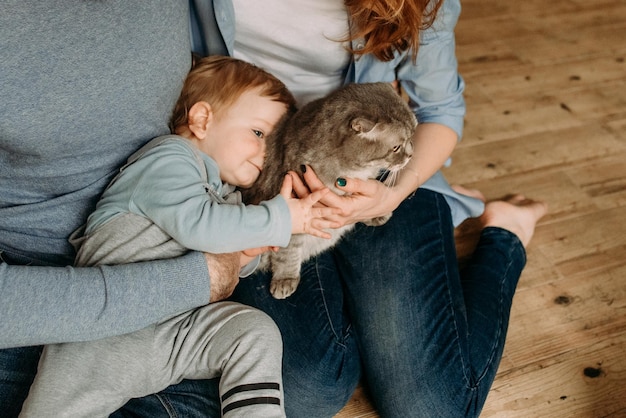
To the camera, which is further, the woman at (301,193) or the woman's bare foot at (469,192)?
the woman's bare foot at (469,192)

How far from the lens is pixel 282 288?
5.04 feet

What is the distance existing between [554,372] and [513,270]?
1.05ft

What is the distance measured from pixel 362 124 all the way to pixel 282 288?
19.5 inches

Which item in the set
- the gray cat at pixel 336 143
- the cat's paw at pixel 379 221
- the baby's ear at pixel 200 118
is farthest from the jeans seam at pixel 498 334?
the baby's ear at pixel 200 118

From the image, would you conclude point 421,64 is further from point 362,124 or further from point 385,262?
point 385,262

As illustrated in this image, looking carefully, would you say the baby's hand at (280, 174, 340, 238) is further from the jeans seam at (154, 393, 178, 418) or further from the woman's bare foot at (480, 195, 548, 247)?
the woman's bare foot at (480, 195, 548, 247)

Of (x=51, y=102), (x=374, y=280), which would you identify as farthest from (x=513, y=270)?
(x=51, y=102)

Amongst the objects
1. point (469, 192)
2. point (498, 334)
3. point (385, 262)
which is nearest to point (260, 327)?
point (385, 262)

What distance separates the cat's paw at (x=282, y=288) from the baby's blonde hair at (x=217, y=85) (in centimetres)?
48

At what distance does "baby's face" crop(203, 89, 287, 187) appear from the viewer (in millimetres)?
1445

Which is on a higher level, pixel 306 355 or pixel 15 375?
pixel 15 375

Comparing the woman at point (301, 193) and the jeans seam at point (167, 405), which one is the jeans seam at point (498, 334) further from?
the jeans seam at point (167, 405)

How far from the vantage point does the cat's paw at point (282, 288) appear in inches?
60.5

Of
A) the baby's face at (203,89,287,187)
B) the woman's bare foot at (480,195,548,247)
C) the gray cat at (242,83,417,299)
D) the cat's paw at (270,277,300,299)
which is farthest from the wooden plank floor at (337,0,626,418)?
the baby's face at (203,89,287,187)
